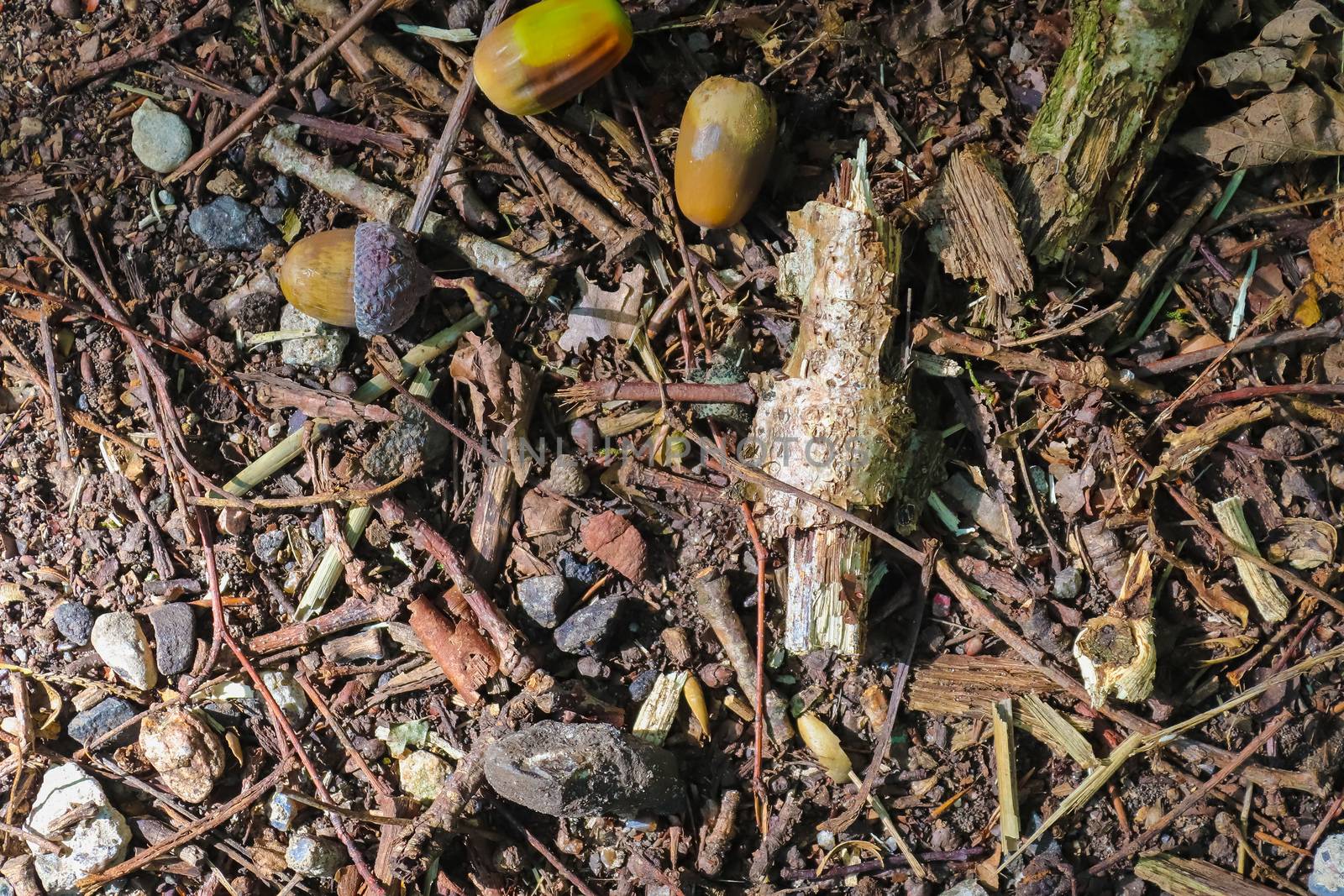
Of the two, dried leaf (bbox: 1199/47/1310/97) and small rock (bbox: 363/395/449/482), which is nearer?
dried leaf (bbox: 1199/47/1310/97)

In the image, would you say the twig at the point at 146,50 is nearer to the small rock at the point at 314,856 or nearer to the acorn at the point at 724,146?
the acorn at the point at 724,146

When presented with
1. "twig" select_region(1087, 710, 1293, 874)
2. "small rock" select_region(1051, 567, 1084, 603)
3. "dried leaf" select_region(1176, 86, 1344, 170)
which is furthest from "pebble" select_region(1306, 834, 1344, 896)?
"dried leaf" select_region(1176, 86, 1344, 170)

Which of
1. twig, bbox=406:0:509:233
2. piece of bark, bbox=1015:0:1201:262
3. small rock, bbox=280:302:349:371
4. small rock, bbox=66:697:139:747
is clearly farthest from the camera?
small rock, bbox=66:697:139:747

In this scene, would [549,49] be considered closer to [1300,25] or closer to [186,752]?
[1300,25]

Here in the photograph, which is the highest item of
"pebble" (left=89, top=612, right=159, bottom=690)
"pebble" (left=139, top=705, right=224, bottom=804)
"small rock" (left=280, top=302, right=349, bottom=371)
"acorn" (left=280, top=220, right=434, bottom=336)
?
"acorn" (left=280, top=220, right=434, bottom=336)

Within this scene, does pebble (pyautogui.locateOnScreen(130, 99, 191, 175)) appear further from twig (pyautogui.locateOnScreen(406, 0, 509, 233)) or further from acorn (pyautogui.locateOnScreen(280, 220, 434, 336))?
twig (pyautogui.locateOnScreen(406, 0, 509, 233))

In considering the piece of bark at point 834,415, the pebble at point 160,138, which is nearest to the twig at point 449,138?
the pebble at point 160,138

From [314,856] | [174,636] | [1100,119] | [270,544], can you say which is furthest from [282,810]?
[1100,119]

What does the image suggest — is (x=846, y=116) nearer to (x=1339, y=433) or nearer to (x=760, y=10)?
(x=760, y=10)
